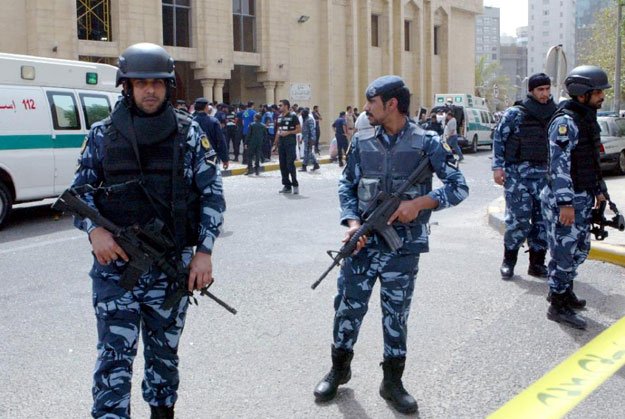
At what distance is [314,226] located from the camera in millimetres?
10016

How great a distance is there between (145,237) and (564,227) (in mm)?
3336

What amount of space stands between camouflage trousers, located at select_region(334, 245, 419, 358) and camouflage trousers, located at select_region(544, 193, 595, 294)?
1.87 m

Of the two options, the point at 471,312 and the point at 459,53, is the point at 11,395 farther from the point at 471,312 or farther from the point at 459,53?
the point at 459,53

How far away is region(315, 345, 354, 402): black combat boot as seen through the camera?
394 cm

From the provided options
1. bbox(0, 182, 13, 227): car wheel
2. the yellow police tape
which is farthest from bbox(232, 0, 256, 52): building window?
the yellow police tape

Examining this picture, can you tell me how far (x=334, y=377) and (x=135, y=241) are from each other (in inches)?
58.8

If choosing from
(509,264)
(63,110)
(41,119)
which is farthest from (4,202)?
(509,264)

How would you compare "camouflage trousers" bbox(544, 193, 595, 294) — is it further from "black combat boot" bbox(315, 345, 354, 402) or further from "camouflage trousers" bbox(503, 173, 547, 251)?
"black combat boot" bbox(315, 345, 354, 402)

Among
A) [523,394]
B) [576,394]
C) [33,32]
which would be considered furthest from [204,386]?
[33,32]

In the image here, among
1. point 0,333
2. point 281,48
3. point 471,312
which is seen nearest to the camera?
point 0,333

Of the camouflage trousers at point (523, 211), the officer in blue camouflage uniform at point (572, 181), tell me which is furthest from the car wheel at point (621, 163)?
the officer in blue camouflage uniform at point (572, 181)

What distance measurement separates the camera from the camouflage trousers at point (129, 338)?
3.04 metres

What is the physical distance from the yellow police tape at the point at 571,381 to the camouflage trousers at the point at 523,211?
62.7 inches

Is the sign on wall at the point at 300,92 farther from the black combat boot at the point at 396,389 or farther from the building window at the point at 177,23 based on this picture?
the black combat boot at the point at 396,389
